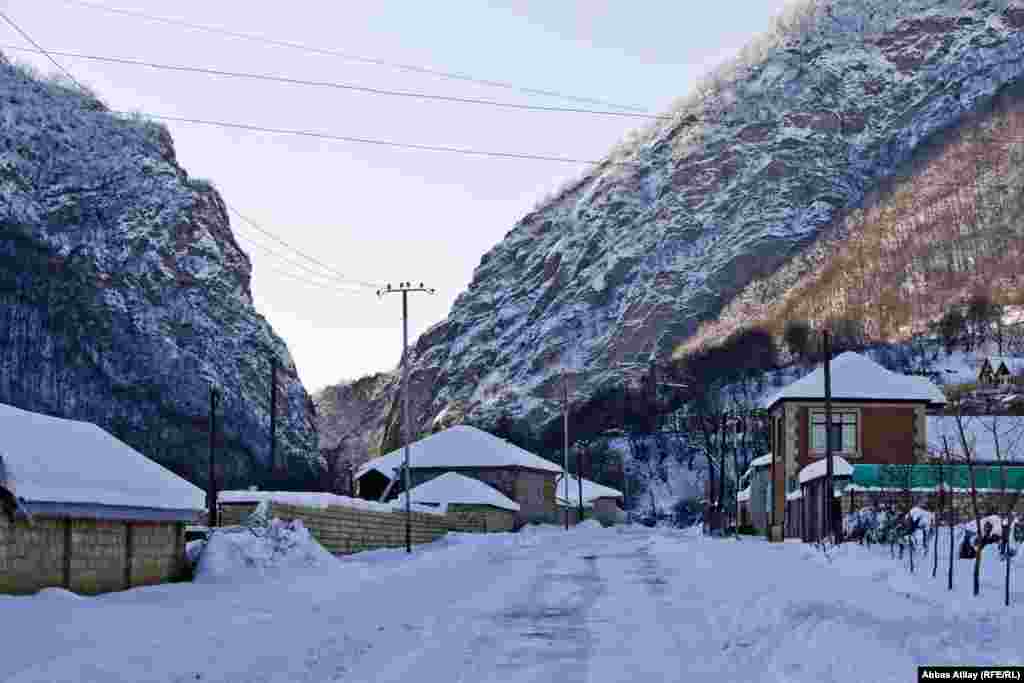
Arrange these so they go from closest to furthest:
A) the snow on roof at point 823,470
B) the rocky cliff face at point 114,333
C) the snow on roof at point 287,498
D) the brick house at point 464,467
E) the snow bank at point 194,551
Result: the snow bank at point 194,551 < the snow on roof at point 287,498 < the snow on roof at point 823,470 < the brick house at point 464,467 < the rocky cliff face at point 114,333

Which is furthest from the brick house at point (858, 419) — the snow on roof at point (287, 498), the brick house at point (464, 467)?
the brick house at point (464, 467)

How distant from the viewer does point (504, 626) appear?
2102cm

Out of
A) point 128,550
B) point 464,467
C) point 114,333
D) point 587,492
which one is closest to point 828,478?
point 128,550

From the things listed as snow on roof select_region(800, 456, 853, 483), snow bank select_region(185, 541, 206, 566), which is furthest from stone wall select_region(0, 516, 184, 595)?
snow on roof select_region(800, 456, 853, 483)

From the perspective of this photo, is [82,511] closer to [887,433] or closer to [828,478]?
[828,478]

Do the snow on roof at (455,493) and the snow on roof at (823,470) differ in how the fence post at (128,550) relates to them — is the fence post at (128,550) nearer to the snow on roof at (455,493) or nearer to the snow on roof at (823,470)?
the snow on roof at (823,470)

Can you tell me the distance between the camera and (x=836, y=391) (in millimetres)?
59500

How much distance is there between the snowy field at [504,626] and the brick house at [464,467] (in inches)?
2112

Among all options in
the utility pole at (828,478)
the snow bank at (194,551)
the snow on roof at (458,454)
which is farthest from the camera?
the snow on roof at (458,454)

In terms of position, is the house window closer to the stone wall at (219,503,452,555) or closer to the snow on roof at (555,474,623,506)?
the stone wall at (219,503,452,555)

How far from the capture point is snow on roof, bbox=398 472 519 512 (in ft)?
240

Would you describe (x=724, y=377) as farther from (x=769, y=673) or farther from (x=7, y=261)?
(x=769, y=673)

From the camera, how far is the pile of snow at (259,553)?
3000 centimetres

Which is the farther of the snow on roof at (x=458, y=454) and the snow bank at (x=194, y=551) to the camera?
the snow on roof at (x=458, y=454)
